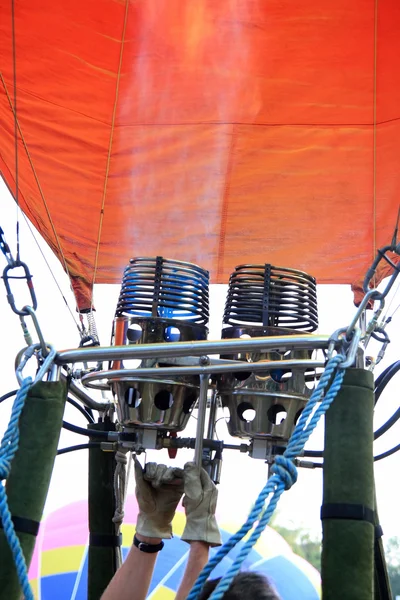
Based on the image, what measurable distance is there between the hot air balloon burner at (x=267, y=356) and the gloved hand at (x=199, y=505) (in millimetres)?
219

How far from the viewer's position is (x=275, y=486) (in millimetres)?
1251

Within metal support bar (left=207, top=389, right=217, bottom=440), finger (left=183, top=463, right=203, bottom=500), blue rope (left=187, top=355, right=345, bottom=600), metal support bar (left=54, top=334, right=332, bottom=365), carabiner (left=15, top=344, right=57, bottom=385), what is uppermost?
metal support bar (left=207, top=389, right=217, bottom=440)

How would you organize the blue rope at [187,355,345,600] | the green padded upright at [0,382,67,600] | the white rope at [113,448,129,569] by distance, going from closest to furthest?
1. the blue rope at [187,355,345,600]
2. the green padded upright at [0,382,67,600]
3. the white rope at [113,448,129,569]

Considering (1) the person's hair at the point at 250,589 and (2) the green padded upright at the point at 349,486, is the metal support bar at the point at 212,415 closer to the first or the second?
(1) the person's hair at the point at 250,589

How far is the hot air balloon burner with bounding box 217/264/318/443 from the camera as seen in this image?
6.27ft

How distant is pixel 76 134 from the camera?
368 cm

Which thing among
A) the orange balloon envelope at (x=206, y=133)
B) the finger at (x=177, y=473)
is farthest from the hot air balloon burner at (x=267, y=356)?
the orange balloon envelope at (x=206, y=133)

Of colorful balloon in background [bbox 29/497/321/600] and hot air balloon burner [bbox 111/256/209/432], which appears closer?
hot air balloon burner [bbox 111/256/209/432]

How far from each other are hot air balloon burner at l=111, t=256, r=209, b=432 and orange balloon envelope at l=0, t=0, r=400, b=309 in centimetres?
149

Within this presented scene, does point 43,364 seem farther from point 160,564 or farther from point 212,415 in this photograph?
point 160,564

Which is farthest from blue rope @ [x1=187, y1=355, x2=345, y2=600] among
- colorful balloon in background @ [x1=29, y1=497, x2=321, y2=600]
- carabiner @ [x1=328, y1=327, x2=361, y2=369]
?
colorful balloon in background @ [x1=29, y1=497, x2=321, y2=600]

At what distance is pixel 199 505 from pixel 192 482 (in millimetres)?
55

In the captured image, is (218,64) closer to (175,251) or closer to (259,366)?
(175,251)

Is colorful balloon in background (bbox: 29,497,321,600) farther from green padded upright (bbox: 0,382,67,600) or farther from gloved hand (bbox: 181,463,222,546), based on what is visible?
green padded upright (bbox: 0,382,67,600)
